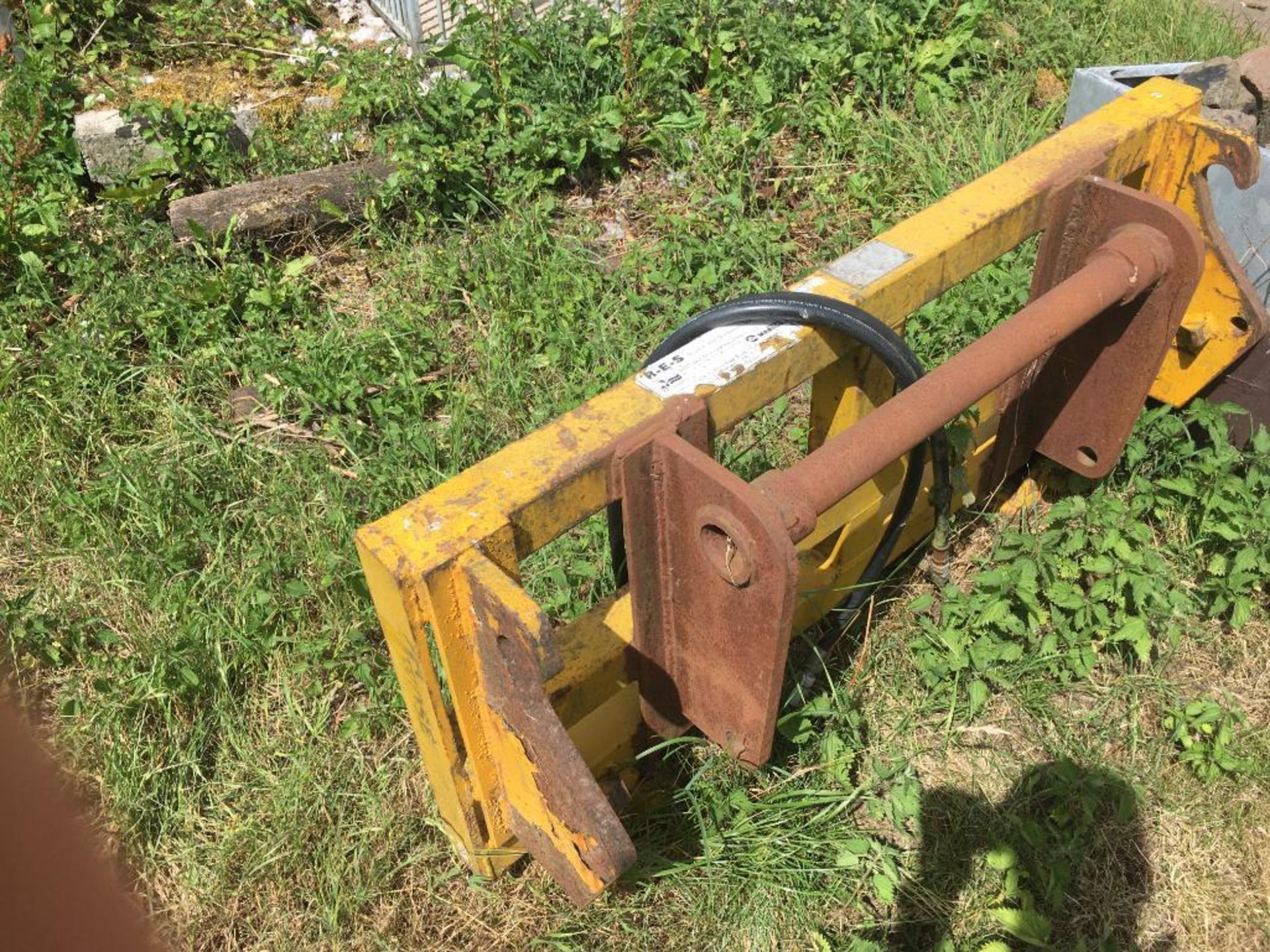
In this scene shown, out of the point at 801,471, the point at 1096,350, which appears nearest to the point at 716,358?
the point at 801,471

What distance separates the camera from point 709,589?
2.19 m

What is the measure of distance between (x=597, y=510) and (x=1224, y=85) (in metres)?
3.54

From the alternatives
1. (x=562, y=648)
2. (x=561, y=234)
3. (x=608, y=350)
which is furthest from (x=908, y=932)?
(x=561, y=234)

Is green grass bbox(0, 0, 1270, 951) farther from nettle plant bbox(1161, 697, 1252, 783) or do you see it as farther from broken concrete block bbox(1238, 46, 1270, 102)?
broken concrete block bbox(1238, 46, 1270, 102)

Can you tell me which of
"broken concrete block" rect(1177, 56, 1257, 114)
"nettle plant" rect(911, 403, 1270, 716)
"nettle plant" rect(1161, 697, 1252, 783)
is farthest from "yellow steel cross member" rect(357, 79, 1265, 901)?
"broken concrete block" rect(1177, 56, 1257, 114)

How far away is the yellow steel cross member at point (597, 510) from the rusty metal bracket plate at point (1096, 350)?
0.29ft

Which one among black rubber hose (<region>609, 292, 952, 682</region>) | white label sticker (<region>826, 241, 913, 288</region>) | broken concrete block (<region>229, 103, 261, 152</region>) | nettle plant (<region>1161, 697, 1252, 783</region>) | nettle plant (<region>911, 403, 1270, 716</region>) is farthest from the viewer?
broken concrete block (<region>229, 103, 261, 152</region>)

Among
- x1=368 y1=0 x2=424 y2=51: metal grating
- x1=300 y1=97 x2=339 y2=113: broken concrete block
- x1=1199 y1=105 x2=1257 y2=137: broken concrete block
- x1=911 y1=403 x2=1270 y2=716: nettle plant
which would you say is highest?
x1=1199 y1=105 x2=1257 y2=137: broken concrete block

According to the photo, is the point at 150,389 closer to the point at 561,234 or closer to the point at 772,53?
the point at 561,234

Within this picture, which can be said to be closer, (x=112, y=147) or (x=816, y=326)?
(x=816, y=326)

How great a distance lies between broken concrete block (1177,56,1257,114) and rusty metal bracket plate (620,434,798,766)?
10.9 ft

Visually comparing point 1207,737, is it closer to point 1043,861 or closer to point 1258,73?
point 1043,861

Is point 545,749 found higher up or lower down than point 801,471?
lower down

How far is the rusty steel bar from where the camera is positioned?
205 cm
